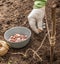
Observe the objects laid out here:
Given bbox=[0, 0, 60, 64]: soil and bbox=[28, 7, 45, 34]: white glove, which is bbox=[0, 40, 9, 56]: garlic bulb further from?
bbox=[28, 7, 45, 34]: white glove

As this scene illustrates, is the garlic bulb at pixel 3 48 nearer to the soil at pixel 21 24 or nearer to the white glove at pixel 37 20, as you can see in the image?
the soil at pixel 21 24

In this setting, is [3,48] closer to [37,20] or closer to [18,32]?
[18,32]

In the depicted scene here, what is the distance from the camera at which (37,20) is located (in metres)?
2.50

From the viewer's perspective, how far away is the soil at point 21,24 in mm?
2199

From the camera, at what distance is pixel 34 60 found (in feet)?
7.14

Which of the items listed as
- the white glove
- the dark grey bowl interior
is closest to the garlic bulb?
the dark grey bowl interior

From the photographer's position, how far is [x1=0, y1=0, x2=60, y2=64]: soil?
2199 millimetres

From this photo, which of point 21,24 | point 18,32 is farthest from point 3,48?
point 21,24

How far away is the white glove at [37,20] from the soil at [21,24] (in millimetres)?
68

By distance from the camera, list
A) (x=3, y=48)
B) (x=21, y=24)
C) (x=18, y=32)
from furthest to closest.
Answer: (x=21, y=24)
(x=18, y=32)
(x=3, y=48)

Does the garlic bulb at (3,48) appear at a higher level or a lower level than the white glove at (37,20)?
lower

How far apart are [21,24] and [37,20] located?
255mm

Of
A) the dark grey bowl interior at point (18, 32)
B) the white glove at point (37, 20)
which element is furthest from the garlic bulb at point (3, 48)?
the white glove at point (37, 20)

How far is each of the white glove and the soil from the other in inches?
2.7
